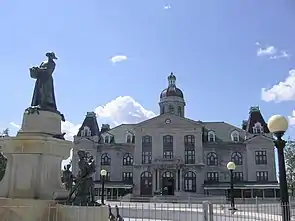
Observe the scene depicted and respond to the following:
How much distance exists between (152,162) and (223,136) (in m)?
14.5

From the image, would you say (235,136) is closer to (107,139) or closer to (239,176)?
→ (239,176)

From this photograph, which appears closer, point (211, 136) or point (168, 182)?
point (168, 182)

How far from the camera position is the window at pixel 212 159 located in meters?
68.8

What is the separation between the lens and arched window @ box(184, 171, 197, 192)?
66125 mm

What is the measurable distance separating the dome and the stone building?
11.1m

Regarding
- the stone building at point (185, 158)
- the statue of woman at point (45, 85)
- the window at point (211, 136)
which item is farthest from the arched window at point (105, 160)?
the statue of woman at point (45, 85)

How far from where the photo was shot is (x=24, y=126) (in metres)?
13.0

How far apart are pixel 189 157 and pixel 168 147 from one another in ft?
13.2

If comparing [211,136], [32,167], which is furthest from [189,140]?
[32,167]

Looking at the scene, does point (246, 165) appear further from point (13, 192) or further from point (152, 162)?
point (13, 192)

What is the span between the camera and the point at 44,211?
37.8 feet

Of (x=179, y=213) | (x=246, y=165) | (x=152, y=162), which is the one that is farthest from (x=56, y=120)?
(x=246, y=165)

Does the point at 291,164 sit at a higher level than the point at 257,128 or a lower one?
lower

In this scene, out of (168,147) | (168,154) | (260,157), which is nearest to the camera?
(260,157)
